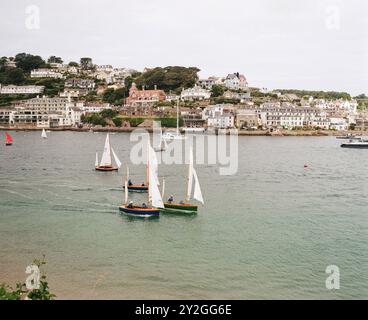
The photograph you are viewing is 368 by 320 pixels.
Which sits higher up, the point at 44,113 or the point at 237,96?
the point at 237,96

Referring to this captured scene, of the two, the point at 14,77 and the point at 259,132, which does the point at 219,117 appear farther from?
the point at 14,77

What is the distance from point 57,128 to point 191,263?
283 feet

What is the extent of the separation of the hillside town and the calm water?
55.6 meters

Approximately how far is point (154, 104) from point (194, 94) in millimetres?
11105

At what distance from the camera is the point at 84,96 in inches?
4616

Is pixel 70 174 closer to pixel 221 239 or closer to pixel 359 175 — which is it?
pixel 221 239

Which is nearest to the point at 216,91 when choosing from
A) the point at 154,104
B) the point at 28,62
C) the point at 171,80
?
the point at 171,80

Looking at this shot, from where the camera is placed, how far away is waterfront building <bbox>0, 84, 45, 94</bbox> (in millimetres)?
116750

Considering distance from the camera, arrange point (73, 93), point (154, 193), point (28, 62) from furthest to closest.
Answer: point (28, 62) < point (73, 93) < point (154, 193)

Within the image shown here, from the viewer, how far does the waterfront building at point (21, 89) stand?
383 feet

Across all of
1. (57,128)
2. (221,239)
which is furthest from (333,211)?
(57,128)

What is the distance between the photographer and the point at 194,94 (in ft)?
355

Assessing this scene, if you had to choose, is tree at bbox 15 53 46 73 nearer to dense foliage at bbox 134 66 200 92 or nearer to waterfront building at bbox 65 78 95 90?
waterfront building at bbox 65 78 95 90

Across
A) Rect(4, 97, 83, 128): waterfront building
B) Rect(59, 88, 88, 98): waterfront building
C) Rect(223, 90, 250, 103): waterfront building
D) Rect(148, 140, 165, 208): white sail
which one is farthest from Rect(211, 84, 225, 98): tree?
Rect(148, 140, 165, 208): white sail
